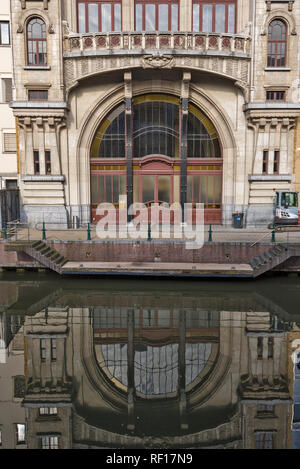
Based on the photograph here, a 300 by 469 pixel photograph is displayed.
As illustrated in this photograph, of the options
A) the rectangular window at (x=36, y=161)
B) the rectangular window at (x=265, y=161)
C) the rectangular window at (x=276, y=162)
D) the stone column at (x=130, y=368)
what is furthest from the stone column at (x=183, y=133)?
the stone column at (x=130, y=368)

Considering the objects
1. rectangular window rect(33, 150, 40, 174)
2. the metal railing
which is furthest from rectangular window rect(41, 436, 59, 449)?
rectangular window rect(33, 150, 40, 174)

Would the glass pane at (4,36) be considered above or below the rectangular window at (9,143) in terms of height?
above

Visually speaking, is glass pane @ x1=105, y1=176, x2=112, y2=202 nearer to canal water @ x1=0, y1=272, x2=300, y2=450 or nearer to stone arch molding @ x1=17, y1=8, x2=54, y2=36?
stone arch molding @ x1=17, y1=8, x2=54, y2=36

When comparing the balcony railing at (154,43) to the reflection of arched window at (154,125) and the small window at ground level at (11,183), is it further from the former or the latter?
the small window at ground level at (11,183)

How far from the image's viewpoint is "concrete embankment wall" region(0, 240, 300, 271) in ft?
64.5

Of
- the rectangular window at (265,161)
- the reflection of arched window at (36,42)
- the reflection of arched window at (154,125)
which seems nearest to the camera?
the reflection of arched window at (36,42)

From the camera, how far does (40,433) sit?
848 centimetres

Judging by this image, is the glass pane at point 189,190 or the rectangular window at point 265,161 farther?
the glass pane at point 189,190

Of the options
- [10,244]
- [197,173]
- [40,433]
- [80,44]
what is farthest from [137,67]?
[40,433]

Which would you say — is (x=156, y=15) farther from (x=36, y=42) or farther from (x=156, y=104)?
(x=36, y=42)

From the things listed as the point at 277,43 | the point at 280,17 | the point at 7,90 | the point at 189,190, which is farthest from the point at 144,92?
the point at 280,17

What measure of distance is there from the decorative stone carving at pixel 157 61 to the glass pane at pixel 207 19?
3.76m

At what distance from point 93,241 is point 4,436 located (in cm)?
1246

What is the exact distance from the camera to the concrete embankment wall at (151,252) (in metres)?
19.7
